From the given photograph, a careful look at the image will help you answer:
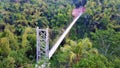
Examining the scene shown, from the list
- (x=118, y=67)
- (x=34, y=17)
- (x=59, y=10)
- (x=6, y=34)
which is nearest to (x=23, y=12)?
(x=34, y=17)

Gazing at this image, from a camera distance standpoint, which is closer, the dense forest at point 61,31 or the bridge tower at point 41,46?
the bridge tower at point 41,46

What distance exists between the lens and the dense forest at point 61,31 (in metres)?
12.6

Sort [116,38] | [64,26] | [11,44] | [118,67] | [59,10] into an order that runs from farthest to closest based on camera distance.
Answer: [59,10] < [64,26] < [116,38] < [11,44] < [118,67]

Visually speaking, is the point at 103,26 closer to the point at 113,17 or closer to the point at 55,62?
the point at 113,17

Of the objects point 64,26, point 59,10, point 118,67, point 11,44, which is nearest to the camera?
point 118,67

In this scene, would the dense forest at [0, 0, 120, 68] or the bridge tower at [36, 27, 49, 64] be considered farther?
the dense forest at [0, 0, 120, 68]

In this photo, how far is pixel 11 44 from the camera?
14070 mm

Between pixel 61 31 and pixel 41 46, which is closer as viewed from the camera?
pixel 41 46

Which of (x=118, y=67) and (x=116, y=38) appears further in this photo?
(x=116, y=38)

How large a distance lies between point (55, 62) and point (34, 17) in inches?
209

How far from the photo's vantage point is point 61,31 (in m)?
16.8

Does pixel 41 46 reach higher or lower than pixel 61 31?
lower

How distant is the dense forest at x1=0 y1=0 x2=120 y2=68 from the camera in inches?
496

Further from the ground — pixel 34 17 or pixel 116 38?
A: pixel 34 17
